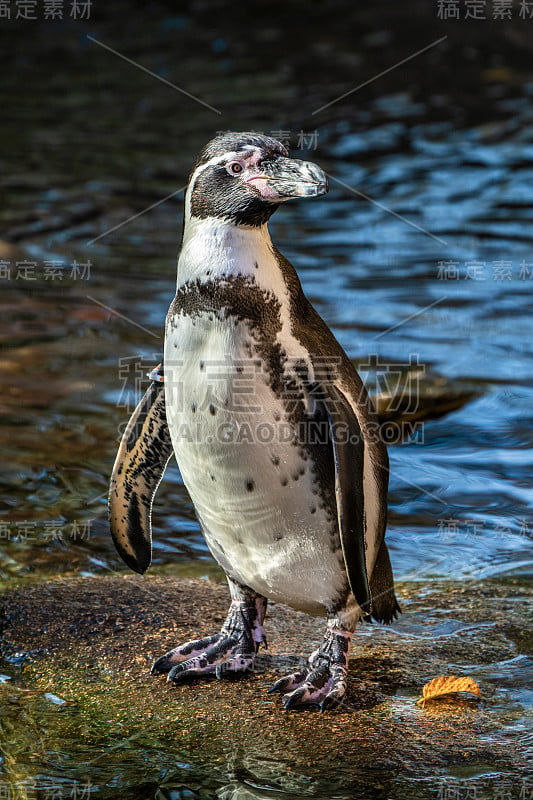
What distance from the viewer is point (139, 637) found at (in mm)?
3598

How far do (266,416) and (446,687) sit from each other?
86 centimetres

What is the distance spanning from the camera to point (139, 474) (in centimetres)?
355

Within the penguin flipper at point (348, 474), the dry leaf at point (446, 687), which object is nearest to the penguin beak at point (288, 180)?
the penguin flipper at point (348, 474)

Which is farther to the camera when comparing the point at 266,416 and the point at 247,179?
the point at 266,416

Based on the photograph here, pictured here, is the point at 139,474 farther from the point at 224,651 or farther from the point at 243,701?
the point at 243,701

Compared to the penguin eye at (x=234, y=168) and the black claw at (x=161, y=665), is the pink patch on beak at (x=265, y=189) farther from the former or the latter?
the black claw at (x=161, y=665)

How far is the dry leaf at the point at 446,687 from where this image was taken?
3166mm

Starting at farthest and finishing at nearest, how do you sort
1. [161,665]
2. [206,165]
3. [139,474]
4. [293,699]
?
[139,474] → [161,665] → [293,699] → [206,165]

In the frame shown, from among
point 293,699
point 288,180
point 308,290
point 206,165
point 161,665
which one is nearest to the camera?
point 288,180

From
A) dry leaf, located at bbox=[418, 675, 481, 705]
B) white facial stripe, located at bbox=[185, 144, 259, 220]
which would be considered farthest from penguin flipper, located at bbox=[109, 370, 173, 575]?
dry leaf, located at bbox=[418, 675, 481, 705]

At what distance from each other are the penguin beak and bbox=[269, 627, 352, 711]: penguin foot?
1.19 m

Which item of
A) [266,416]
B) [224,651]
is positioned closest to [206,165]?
[266,416]

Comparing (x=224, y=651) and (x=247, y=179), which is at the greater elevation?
(x=247, y=179)

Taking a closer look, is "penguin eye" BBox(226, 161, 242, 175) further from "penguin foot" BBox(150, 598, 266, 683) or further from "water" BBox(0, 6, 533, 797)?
"water" BBox(0, 6, 533, 797)
